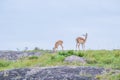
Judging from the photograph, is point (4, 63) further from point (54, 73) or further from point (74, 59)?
point (54, 73)

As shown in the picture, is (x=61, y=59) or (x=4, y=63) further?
(x=4, y=63)

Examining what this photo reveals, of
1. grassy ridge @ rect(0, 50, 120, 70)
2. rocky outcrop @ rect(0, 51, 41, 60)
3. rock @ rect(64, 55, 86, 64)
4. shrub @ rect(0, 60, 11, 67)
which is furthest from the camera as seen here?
rocky outcrop @ rect(0, 51, 41, 60)

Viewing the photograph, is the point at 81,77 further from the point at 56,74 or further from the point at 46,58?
the point at 46,58

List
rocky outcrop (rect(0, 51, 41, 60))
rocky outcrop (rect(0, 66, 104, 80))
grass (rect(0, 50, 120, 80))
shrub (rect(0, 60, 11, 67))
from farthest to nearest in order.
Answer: rocky outcrop (rect(0, 51, 41, 60))
shrub (rect(0, 60, 11, 67))
grass (rect(0, 50, 120, 80))
rocky outcrop (rect(0, 66, 104, 80))

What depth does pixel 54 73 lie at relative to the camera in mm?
15375

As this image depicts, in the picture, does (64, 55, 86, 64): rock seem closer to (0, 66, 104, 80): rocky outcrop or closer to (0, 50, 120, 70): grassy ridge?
(0, 50, 120, 70): grassy ridge

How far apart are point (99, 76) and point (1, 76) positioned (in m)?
2.89

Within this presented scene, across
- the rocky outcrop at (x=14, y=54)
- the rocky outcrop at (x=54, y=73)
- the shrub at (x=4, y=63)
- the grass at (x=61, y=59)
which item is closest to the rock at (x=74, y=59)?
the grass at (x=61, y=59)

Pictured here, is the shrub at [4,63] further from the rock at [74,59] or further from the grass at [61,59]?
the rock at [74,59]

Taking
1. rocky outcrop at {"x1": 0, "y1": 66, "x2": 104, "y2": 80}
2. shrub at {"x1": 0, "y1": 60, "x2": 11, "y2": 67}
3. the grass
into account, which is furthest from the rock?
rocky outcrop at {"x1": 0, "y1": 66, "x2": 104, "y2": 80}

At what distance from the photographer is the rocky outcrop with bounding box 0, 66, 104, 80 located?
49.3 feet

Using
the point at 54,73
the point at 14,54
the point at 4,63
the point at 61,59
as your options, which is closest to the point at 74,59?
the point at 61,59

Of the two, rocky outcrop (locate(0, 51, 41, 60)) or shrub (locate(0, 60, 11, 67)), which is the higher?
rocky outcrop (locate(0, 51, 41, 60))

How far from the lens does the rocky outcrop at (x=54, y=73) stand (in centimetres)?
1504
